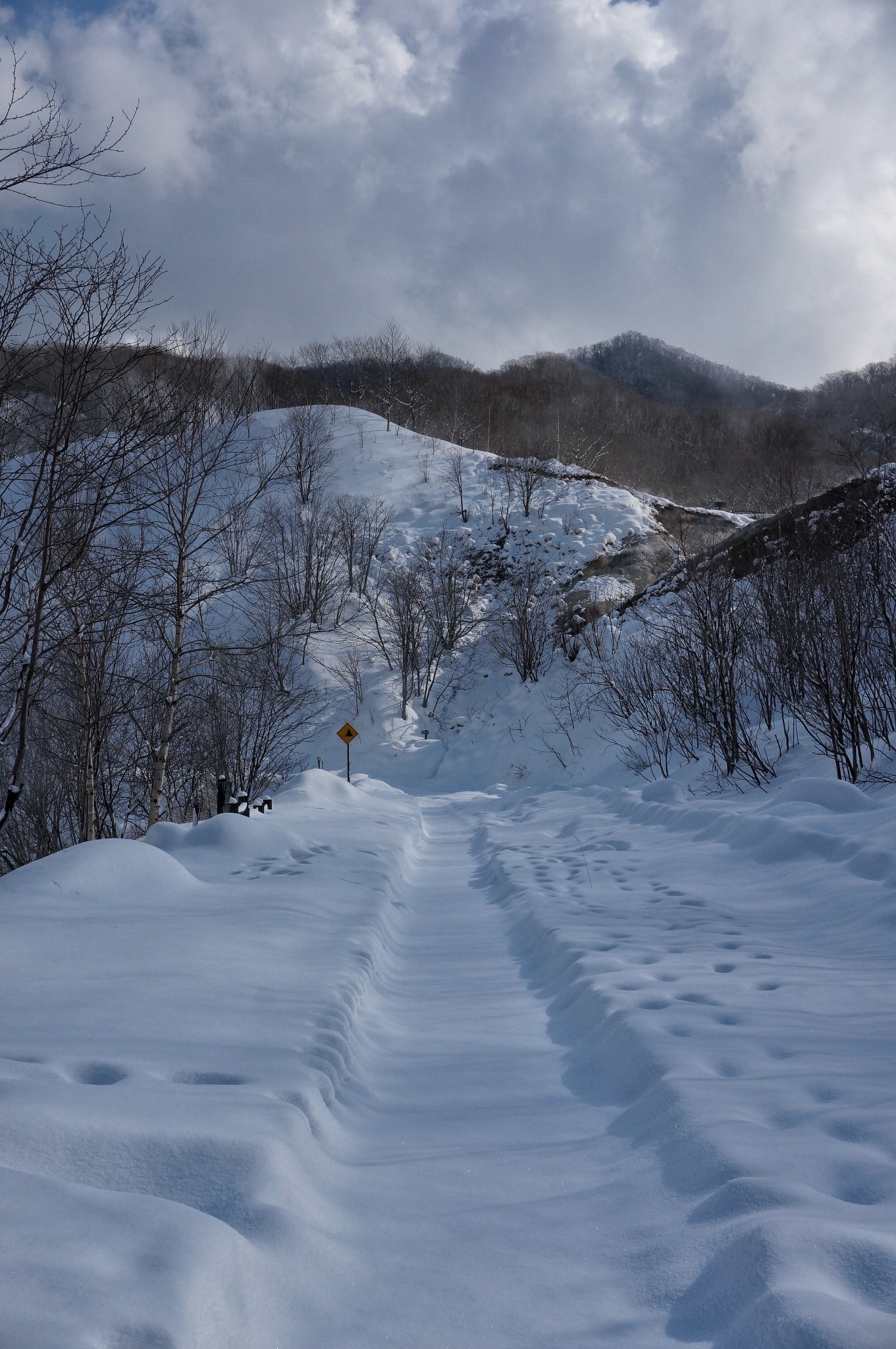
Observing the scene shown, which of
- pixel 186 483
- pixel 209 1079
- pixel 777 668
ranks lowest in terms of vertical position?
pixel 209 1079

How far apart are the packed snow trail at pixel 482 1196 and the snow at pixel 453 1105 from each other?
11 millimetres

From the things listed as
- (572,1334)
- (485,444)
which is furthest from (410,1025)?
(485,444)

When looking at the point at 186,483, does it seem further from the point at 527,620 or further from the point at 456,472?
the point at 456,472

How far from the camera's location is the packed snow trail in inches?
64.7

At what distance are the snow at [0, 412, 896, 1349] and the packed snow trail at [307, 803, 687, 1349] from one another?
11mm

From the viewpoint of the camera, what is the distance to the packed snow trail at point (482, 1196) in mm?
1643

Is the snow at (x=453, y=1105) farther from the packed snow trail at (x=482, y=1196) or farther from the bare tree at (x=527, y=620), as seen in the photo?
the bare tree at (x=527, y=620)

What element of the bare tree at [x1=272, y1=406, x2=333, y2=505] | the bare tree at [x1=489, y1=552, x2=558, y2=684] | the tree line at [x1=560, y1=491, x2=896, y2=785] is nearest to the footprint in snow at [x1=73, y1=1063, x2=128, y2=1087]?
the tree line at [x1=560, y1=491, x2=896, y2=785]

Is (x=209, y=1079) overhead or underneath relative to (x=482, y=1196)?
overhead

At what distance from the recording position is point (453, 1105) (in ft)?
9.22

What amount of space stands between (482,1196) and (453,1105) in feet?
2.16

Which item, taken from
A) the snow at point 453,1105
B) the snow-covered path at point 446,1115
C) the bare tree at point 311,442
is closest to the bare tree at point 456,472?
the bare tree at point 311,442

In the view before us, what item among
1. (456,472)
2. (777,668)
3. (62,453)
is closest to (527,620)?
(456,472)

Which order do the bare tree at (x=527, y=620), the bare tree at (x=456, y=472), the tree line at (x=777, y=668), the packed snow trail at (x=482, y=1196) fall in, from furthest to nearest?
the bare tree at (x=456, y=472) < the bare tree at (x=527, y=620) < the tree line at (x=777, y=668) < the packed snow trail at (x=482, y=1196)
